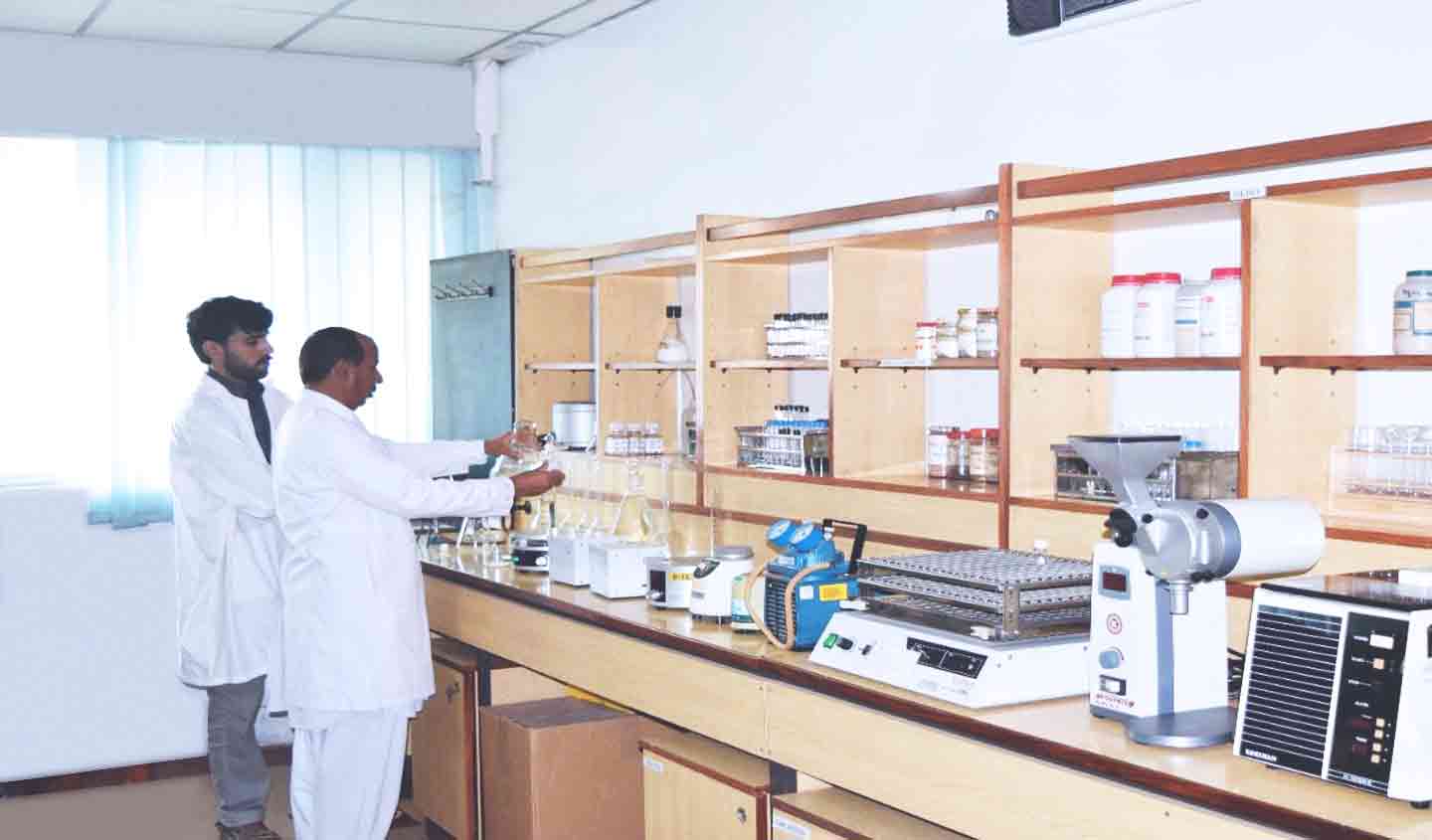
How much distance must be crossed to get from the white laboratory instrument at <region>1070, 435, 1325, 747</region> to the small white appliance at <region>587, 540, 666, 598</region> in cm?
161

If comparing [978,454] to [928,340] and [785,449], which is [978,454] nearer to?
[928,340]

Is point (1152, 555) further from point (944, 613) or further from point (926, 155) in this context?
point (926, 155)

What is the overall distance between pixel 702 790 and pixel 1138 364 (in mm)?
1283

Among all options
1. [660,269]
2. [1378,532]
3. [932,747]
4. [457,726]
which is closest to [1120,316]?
[1378,532]

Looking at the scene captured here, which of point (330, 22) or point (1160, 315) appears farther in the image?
point (330, 22)

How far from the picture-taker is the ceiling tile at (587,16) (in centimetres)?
520

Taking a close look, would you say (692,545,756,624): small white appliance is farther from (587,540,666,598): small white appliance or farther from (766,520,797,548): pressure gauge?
(587,540,666,598): small white appliance

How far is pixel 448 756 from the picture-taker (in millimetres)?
4406

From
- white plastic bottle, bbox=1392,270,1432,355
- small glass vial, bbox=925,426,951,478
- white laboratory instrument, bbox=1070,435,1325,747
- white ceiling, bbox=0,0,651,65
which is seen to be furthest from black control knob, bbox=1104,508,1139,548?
white ceiling, bbox=0,0,651,65

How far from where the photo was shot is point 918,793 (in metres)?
2.70

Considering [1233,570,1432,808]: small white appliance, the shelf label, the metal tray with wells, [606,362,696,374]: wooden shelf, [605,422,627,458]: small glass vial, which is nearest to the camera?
[1233,570,1432,808]: small white appliance

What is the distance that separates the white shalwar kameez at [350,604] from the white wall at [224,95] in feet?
7.35

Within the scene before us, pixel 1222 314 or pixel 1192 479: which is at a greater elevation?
pixel 1222 314

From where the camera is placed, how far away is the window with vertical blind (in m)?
5.59
